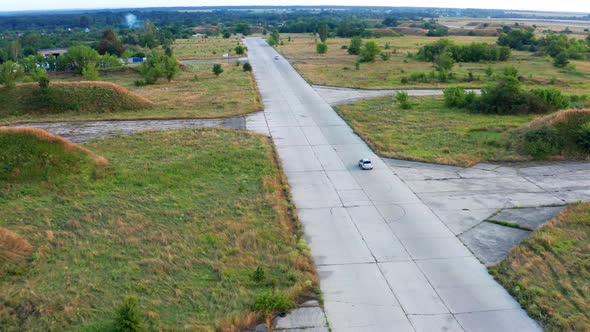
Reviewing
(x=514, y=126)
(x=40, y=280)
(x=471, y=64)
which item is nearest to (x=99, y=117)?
(x=40, y=280)

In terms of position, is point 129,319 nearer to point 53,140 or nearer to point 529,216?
point 529,216

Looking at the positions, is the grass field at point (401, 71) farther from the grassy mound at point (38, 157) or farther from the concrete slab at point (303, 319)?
the concrete slab at point (303, 319)

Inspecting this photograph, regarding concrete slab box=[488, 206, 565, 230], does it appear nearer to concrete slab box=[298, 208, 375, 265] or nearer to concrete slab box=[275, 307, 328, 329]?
concrete slab box=[298, 208, 375, 265]

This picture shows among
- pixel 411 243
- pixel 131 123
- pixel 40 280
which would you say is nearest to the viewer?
pixel 40 280

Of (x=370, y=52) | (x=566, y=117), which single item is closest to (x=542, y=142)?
(x=566, y=117)

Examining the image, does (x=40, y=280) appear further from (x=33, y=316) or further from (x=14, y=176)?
(x=14, y=176)

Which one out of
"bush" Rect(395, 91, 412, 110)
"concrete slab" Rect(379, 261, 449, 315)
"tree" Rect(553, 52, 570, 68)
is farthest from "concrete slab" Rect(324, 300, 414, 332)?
"tree" Rect(553, 52, 570, 68)
